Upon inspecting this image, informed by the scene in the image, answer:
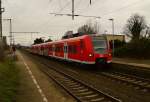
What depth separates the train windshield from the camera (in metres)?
23.9

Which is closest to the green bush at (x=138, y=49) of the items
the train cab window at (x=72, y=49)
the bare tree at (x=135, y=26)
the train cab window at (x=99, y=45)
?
the train cab window at (x=72, y=49)

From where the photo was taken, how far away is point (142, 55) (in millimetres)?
37656

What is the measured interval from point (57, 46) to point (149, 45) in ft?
Result: 36.7

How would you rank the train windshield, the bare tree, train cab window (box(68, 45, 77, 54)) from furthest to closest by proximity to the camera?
the bare tree < train cab window (box(68, 45, 77, 54)) < the train windshield

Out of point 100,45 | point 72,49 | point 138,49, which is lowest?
point 138,49

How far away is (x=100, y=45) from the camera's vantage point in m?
24.2

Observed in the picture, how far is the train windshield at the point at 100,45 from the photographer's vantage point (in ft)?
78.4

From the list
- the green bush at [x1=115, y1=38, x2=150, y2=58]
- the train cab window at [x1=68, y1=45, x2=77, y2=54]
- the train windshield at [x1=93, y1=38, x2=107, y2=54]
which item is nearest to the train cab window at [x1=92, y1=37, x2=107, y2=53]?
the train windshield at [x1=93, y1=38, x2=107, y2=54]

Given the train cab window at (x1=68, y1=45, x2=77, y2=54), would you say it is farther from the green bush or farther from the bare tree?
the bare tree

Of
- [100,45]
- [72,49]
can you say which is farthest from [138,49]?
[100,45]

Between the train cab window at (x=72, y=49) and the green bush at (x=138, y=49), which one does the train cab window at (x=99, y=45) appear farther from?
the green bush at (x=138, y=49)

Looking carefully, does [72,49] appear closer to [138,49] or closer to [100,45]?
[100,45]

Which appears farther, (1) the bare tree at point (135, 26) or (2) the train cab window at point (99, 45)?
(1) the bare tree at point (135, 26)

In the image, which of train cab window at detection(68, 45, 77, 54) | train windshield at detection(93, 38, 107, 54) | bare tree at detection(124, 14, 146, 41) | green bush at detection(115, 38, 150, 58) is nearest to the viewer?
train windshield at detection(93, 38, 107, 54)
